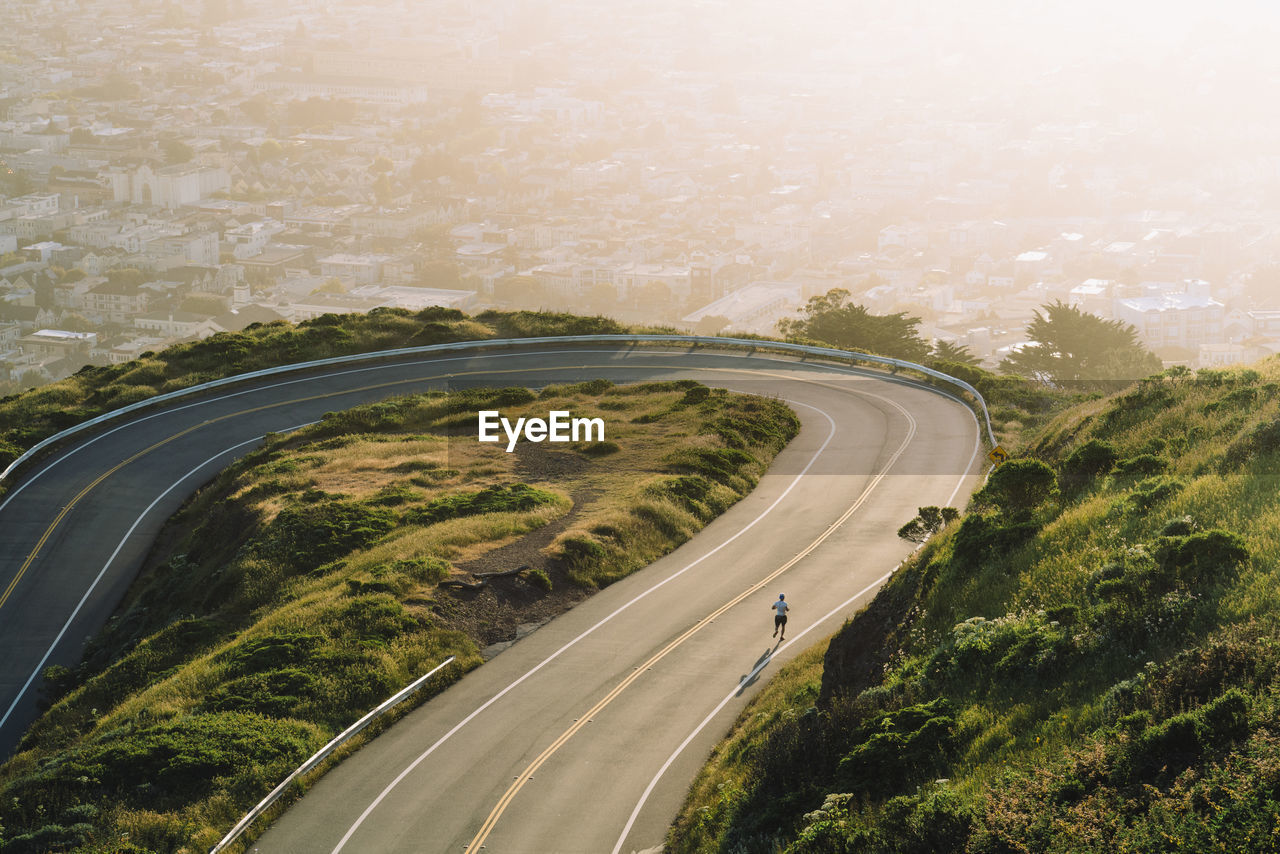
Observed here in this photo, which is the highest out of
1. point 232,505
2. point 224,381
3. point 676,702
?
point 224,381

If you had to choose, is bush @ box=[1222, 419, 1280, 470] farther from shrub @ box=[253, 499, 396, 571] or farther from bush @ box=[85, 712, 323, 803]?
shrub @ box=[253, 499, 396, 571]

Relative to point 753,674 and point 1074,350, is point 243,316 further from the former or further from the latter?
point 753,674

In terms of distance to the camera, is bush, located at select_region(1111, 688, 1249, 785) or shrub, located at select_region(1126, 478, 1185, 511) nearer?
bush, located at select_region(1111, 688, 1249, 785)

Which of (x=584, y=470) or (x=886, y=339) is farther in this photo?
(x=886, y=339)

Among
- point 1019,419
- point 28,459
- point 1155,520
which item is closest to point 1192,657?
point 1155,520

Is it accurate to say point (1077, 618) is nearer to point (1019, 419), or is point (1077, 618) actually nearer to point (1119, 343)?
point (1019, 419)

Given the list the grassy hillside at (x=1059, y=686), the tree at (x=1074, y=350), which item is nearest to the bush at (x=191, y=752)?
the grassy hillside at (x=1059, y=686)

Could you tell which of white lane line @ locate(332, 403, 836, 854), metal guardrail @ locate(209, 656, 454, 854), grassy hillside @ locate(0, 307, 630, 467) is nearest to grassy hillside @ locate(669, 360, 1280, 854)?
white lane line @ locate(332, 403, 836, 854)

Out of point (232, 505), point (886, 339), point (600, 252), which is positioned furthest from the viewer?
point (600, 252)
